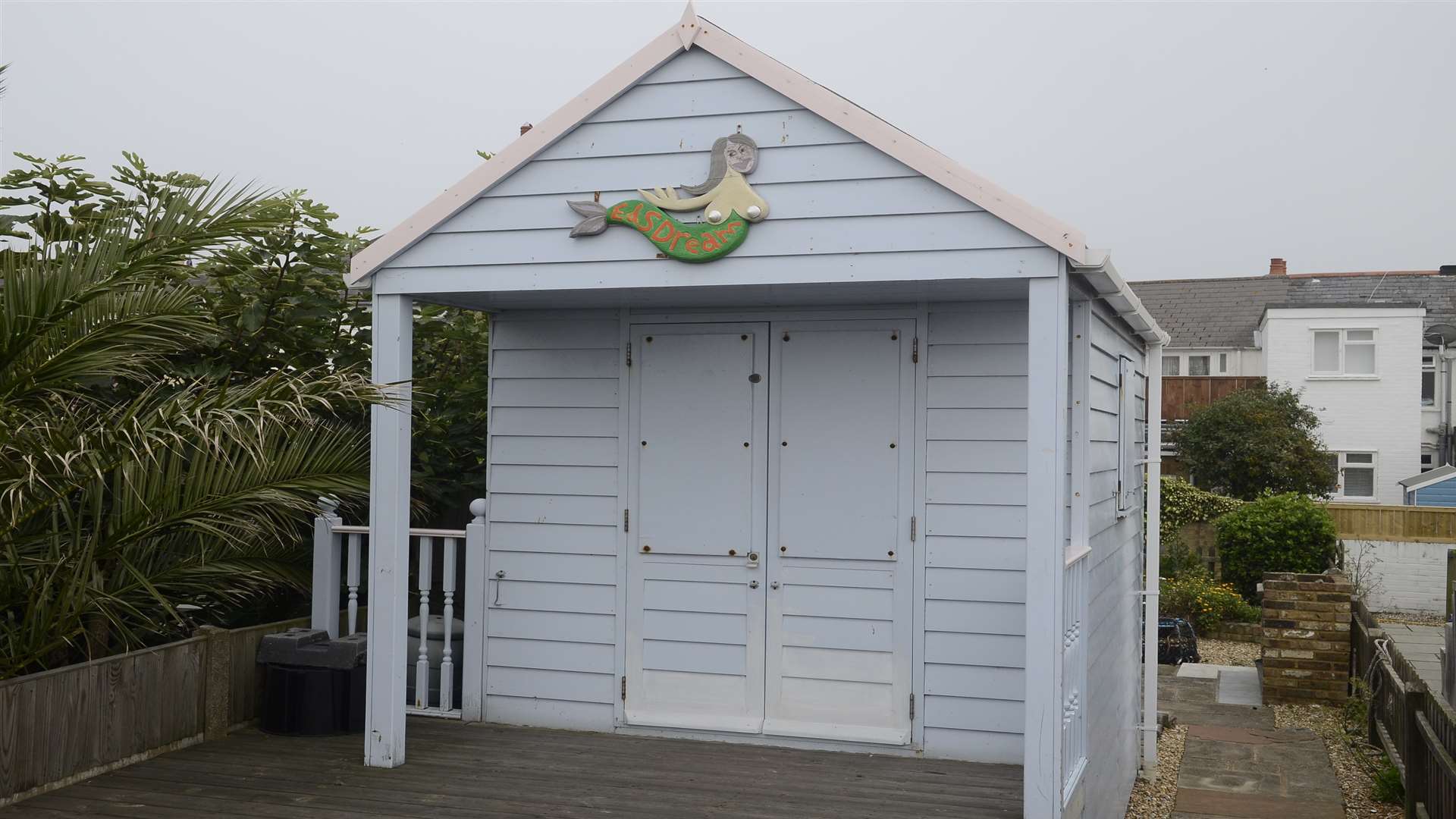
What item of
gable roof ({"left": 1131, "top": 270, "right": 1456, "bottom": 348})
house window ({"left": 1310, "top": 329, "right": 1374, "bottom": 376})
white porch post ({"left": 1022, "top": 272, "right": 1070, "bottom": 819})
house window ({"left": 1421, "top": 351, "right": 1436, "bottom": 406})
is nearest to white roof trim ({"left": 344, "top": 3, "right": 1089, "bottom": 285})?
white porch post ({"left": 1022, "top": 272, "right": 1070, "bottom": 819})

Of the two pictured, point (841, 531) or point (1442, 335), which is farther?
point (1442, 335)

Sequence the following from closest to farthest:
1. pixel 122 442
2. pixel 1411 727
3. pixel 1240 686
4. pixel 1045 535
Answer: pixel 1045 535
pixel 122 442
pixel 1411 727
pixel 1240 686

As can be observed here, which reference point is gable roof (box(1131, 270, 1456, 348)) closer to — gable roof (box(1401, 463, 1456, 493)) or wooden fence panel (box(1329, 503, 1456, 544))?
gable roof (box(1401, 463, 1456, 493))

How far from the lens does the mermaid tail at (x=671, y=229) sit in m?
4.87

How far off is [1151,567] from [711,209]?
16.7 ft

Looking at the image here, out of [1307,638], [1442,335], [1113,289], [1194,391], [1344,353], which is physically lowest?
[1307,638]

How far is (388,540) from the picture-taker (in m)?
5.36

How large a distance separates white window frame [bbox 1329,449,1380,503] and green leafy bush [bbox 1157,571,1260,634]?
43.1ft

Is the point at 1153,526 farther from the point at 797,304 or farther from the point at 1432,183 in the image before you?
the point at 1432,183

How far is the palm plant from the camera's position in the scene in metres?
4.64

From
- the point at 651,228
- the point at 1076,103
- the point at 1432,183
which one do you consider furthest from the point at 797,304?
the point at 1432,183

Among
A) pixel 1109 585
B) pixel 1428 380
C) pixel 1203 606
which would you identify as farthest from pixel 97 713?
pixel 1428 380

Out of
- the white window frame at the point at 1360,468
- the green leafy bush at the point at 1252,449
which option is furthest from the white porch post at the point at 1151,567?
the white window frame at the point at 1360,468

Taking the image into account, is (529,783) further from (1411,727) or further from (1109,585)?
(1411,727)
